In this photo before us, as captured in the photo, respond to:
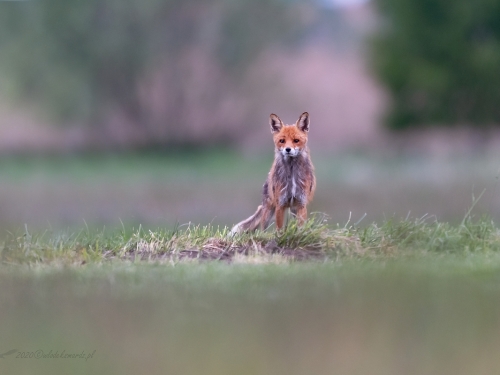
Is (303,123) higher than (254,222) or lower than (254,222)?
higher

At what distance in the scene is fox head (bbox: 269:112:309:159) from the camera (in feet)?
31.4

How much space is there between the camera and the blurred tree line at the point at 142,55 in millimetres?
32469

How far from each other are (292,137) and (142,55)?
24.2 m

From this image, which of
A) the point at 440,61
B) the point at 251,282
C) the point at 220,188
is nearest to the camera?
the point at 251,282

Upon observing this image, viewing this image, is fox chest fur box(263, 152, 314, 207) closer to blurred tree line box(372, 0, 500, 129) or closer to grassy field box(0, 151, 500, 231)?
grassy field box(0, 151, 500, 231)

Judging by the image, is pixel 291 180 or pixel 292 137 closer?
pixel 292 137

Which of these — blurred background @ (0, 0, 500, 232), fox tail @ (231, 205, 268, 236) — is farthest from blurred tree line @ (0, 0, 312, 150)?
fox tail @ (231, 205, 268, 236)

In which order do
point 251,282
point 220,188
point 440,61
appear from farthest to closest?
1. point 440,61
2. point 220,188
3. point 251,282

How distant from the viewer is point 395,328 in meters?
6.77

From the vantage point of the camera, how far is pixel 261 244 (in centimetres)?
928

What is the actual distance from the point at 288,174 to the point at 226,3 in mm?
23946

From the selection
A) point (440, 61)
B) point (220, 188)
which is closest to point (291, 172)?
point (220, 188)

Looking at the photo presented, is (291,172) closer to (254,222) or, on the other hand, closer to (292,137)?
(292,137)

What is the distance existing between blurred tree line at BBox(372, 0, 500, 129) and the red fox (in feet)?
67.9
